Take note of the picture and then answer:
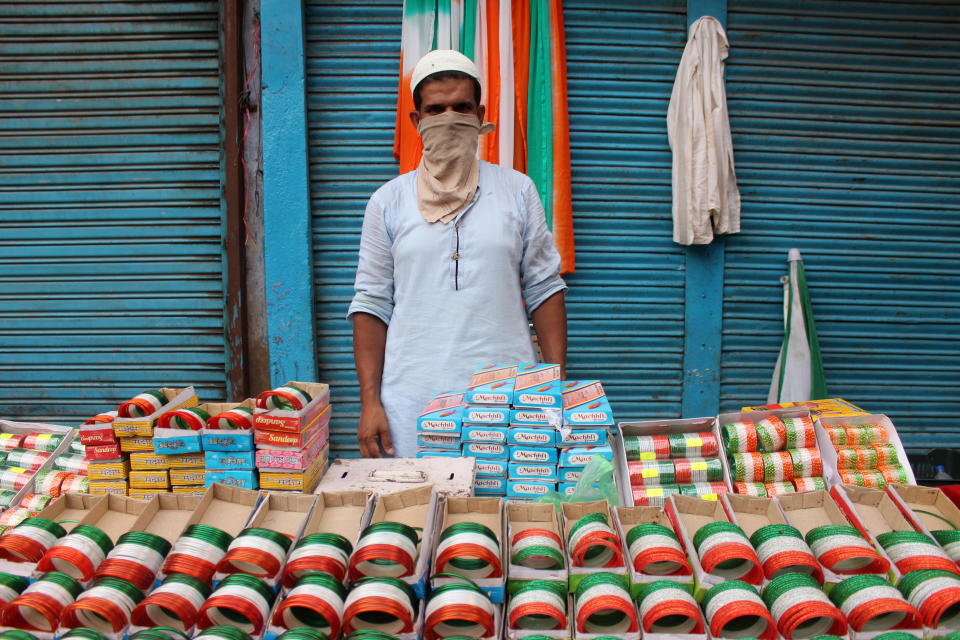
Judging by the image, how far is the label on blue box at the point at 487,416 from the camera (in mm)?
1904

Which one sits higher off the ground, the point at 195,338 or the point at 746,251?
the point at 746,251

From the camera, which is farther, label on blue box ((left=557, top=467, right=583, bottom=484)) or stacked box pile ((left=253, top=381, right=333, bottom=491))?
label on blue box ((left=557, top=467, right=583, bottom=484))

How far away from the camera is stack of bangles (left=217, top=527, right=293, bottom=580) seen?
1224mm

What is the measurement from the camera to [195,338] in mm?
4344

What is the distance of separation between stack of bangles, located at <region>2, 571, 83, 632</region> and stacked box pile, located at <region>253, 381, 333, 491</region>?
0.55m

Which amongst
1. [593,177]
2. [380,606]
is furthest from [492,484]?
→ [593,177]

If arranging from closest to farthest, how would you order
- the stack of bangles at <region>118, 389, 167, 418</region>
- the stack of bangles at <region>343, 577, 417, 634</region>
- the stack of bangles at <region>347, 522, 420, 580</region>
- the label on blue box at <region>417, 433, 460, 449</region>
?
the stack of bangles at <region>343, 577, 417, 634</region>
the stack of bangles at <region>347, 522, 420, 580</region>
the stack of bangles at <region>118, 389, 167, 418</region>
the label on blue box at <region>417, 433, 460, 449</region>

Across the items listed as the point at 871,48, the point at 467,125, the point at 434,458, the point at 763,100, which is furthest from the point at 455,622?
Result: the point at 871,48

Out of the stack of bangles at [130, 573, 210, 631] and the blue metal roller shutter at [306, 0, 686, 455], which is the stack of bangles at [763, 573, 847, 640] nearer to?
the stack of bangles at [130, 573, 210, 631]

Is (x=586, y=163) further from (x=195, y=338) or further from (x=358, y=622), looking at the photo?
(x=358, y=622)

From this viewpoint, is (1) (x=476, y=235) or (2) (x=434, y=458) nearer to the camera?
(2) (x=434, y=458)

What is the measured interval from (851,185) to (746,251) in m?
0.84

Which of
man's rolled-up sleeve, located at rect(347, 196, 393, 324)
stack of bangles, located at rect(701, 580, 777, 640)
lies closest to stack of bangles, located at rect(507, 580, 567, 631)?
stack of bangles, located at rect(701, 580, 777, 640)

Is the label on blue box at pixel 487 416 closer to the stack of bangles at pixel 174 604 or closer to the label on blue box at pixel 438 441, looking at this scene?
the label on blue box at pixel 438 441
